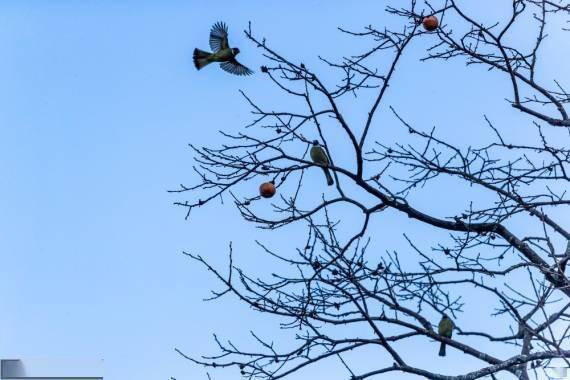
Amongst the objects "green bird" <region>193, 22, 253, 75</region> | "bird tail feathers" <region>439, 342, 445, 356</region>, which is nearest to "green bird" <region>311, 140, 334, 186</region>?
"green bird" <region>193, 22, 253, 75</region>

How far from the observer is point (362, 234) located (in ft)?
19.1

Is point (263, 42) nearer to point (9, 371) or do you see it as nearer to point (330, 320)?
point (330, 320)

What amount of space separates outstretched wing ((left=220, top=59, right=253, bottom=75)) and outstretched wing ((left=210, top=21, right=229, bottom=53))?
105 mm

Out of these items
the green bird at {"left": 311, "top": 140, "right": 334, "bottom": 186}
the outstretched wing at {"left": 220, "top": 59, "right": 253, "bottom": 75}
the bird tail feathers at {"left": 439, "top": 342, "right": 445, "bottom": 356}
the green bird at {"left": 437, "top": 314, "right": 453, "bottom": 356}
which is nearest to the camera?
the green bird at {"left": 311, "top": 140, "right": 334, "bottom": 186}

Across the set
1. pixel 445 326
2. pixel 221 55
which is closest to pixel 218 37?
pixel 221 55

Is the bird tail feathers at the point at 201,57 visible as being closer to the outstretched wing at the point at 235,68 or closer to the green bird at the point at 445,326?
the outstretched wing at the point at 235,68

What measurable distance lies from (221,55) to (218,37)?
0.14 m

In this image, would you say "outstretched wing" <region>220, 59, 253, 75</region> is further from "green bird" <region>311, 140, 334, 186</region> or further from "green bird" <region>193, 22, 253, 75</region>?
"green bird" <region>311, 140, 334, 186</region>

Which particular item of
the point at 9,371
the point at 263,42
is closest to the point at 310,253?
the point at 263,42

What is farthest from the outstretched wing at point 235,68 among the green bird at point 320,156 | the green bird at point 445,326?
the green bird at point 445,326

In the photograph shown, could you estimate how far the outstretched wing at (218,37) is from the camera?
6.08 m

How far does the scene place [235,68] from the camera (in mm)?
6125

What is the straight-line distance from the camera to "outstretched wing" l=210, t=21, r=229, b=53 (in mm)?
6082

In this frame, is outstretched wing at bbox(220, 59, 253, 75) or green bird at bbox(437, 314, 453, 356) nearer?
outstretched wing at bbox(220, 59, 253, 75)
